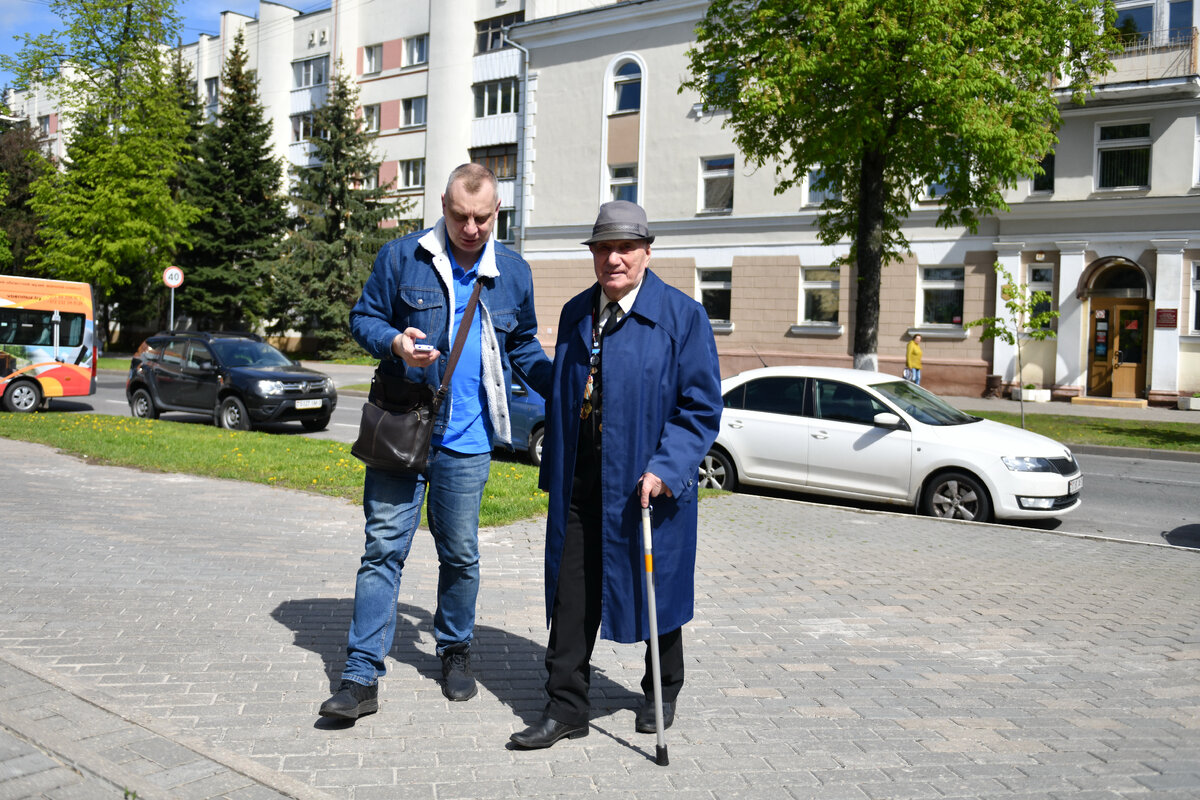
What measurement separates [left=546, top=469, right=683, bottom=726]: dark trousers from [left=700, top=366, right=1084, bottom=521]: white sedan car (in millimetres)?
6914

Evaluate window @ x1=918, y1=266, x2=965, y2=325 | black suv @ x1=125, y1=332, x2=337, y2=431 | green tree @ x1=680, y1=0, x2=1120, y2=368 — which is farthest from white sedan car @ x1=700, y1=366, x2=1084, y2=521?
window @ x1=918, y1=266, x2=965, y2=325

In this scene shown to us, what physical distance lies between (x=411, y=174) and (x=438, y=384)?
1667 inches

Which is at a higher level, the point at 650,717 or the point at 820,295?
the point at 820,295

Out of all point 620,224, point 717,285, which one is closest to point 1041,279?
point 717,285

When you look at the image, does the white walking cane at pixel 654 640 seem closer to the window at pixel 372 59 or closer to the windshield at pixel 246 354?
the windshield at pixel 246 354

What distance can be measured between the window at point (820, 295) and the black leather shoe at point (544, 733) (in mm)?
27093

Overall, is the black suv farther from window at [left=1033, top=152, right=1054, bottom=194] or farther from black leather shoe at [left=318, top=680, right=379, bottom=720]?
window at [left=1033, top=152, right=1054, bottom=194]

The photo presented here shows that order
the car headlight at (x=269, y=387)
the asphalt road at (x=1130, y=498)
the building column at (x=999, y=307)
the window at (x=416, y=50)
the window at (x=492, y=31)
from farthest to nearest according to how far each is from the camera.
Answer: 1. the window at (x=416, y=50)
2. the window at (x=492, y=31)
3. the building column at (x=999, y=307)
4. the car headlight at (x=269, y=387)
5. the asphalt road at (x=1130, y=498)

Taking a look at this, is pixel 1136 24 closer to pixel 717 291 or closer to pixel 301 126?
pixel 717 291

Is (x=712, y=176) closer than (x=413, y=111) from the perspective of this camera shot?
Yes

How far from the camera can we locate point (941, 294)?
28406mm

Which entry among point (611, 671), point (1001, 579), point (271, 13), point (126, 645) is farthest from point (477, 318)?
point (271, 13)

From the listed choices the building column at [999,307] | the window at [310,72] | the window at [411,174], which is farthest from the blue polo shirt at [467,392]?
the window at [310,72]

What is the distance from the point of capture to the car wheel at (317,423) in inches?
678
